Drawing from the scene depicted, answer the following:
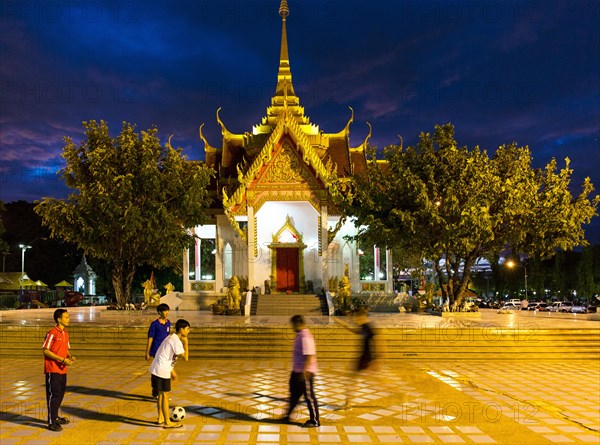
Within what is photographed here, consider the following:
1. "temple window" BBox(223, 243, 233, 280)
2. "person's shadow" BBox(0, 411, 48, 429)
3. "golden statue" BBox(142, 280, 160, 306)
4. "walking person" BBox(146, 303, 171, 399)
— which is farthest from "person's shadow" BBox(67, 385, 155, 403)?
"temple window" BBox(223, 243, 233, 280)

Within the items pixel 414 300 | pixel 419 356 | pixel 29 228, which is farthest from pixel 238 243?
pixel 29 228

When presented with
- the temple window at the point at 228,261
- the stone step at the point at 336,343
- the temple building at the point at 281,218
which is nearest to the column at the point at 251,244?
the temple building at the point at 281,218

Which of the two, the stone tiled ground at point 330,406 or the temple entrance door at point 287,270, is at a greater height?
the temple entrance door at point 287,270

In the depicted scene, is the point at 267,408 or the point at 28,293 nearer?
the point at 267,408

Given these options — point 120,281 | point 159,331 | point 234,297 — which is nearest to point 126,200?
point 120,281

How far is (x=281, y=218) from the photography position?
28859mm

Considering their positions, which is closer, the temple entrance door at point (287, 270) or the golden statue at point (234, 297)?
the golden statue at point (234, 297)

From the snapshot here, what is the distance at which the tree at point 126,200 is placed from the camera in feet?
74.4

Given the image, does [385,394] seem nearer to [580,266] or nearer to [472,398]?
[472,398]

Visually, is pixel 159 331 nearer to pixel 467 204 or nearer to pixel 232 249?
pixel 467 204

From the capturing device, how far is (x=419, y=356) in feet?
49.0

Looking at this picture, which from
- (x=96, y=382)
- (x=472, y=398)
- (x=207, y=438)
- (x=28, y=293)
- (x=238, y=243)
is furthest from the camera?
(x=28, y=293)

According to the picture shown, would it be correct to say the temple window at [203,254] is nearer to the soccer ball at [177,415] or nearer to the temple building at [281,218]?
the temple building at [281,218]

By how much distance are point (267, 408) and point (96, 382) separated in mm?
4171
